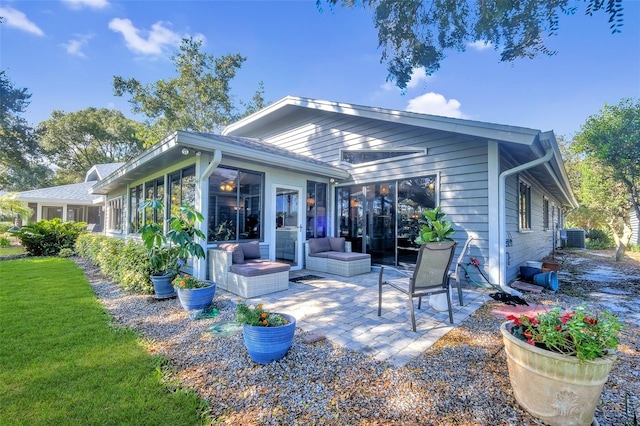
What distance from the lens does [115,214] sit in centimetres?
1202

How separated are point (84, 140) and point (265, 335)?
3141cm

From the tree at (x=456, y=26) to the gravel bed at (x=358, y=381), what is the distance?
426 centimetres

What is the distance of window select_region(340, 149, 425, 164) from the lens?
6.69 m

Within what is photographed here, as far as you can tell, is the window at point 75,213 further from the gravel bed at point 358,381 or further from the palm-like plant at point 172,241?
the gravel bed at point 358,381

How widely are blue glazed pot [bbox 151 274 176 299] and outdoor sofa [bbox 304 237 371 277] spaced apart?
3.27 meters

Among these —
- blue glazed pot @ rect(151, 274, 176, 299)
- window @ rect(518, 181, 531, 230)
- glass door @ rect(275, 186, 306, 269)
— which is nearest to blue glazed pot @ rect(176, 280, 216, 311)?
blue glazed pot @ rect(151, 274, 176, 299)

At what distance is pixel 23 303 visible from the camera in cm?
454

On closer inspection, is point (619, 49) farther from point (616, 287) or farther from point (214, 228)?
point (214, 228)

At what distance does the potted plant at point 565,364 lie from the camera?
1.70m

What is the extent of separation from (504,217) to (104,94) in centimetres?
2142

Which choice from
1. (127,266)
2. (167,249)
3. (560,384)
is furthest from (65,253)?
(560,384)

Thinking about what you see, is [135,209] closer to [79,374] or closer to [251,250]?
[251,250]

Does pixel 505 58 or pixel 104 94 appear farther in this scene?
pixel 104 94

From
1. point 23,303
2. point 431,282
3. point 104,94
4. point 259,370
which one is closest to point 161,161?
point 23,303
